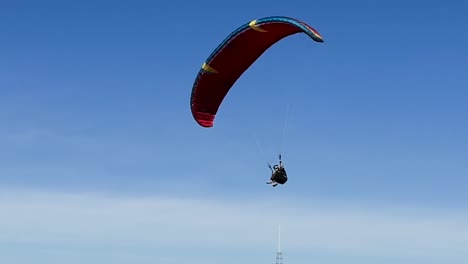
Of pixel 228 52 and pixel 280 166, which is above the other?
pixel 228 52

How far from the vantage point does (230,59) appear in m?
46.2

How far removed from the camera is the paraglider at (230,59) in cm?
4338

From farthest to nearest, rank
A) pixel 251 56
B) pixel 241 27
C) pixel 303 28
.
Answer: pixel 251 56 → pixel 241 27 → pixel 303 28

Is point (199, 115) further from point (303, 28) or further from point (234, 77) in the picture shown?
point (303, 28)

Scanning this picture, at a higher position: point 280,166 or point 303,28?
point 303,28

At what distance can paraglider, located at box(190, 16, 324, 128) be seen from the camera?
142 ft

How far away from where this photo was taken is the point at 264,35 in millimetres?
44906

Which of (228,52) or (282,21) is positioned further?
(228,52)

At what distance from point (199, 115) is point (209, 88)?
182cm

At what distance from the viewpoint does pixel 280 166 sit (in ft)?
146

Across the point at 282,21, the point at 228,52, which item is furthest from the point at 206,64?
the point at 282,21

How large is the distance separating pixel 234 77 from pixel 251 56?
176cm

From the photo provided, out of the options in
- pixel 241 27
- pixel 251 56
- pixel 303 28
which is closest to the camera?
pixel 303 28

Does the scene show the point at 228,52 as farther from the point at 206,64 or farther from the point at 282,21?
the point at 282,21
